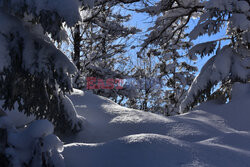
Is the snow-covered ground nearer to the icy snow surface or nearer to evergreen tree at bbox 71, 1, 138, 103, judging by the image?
the icy snow surface

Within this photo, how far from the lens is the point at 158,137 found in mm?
2012

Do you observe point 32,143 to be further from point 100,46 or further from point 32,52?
point 100,46

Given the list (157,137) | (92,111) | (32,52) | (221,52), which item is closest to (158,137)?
(157,137)

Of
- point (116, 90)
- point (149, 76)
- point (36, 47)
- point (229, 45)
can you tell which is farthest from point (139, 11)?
point (149, 76)

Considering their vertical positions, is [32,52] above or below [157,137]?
above

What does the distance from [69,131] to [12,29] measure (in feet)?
5.07

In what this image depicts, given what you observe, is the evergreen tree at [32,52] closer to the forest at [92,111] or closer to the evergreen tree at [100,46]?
the forest at [92,111]

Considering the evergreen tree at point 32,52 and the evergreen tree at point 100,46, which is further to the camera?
the evergreen tree at point 100,46

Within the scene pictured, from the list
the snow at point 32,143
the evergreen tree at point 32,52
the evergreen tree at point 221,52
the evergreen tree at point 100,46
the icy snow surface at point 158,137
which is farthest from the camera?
the evergreen tree at point 100,46

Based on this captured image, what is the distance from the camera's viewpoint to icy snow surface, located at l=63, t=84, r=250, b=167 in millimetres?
1767

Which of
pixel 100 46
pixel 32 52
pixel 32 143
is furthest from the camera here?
pixel 100 46

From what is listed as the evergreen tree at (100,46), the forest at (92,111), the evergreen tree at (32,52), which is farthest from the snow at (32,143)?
the evergreen tree at (100,46)

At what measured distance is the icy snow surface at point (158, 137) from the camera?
1767mm

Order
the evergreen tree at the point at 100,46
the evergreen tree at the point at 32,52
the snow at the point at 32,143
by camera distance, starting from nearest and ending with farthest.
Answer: the snow at the point at 32,143
the evergreen tree at the point at 32,52
the evergreen tree at the point at 100,46
